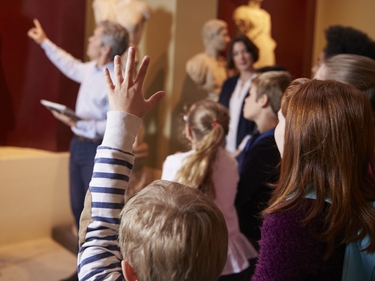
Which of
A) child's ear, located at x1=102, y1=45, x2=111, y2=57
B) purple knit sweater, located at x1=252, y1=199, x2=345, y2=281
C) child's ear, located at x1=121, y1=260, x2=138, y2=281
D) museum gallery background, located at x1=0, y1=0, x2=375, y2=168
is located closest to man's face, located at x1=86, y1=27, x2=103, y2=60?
child's ear, located at x1=102, y1=45, x2=111, y2=57

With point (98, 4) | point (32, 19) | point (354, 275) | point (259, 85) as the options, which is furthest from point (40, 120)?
point (354, 275)

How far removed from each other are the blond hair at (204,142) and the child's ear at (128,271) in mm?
1025

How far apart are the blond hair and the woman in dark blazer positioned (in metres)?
1.35

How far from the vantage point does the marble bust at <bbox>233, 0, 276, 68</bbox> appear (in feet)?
15.4

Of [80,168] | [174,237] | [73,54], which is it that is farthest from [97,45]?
[174,237]

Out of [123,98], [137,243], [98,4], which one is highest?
[98,4]

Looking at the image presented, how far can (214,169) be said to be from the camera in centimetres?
208

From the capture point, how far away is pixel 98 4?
3979 mm

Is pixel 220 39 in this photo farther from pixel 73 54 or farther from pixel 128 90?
pixel 128 90

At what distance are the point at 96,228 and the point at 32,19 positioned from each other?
127 inches

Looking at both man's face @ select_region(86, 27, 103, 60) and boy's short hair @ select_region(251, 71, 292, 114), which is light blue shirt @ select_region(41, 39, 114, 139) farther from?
boy's short hair @ select_region(251, 71, 292, 114)

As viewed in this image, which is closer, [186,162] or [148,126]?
[186,162]

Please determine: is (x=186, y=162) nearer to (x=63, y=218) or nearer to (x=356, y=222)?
(x=356, y=222)

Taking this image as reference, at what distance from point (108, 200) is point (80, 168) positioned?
2.30m
